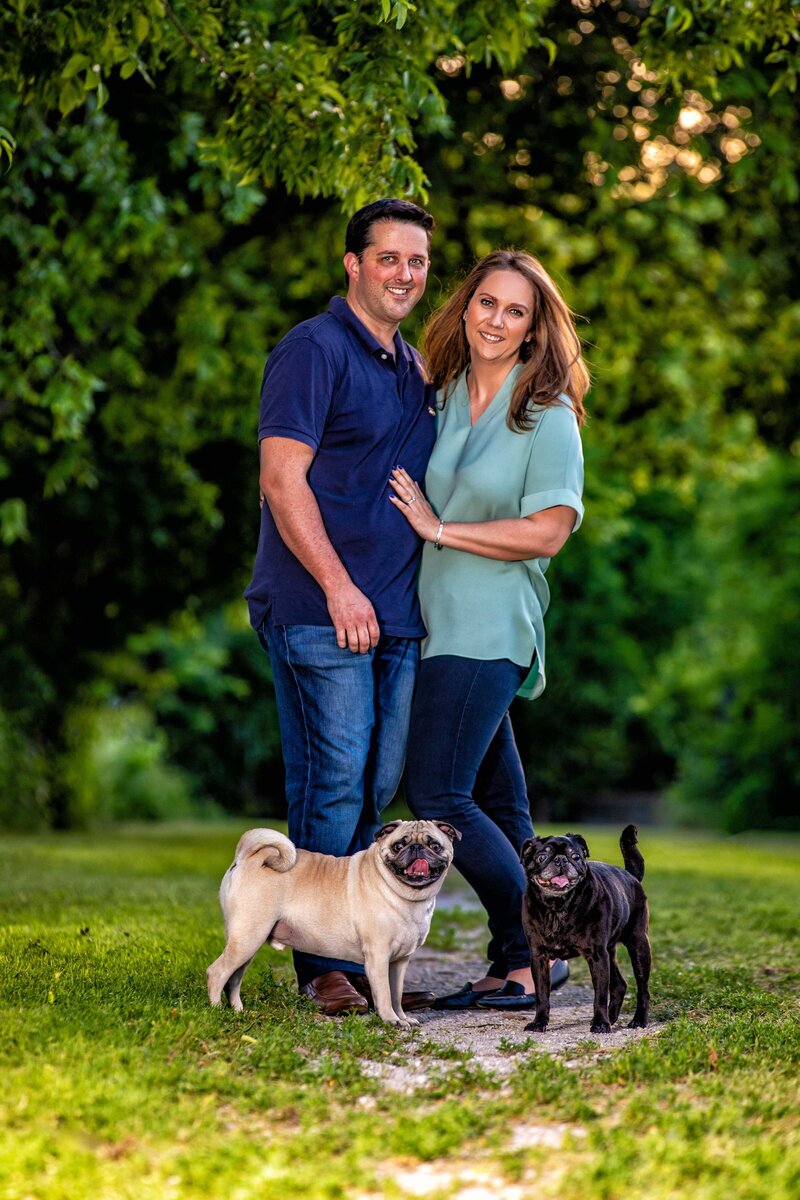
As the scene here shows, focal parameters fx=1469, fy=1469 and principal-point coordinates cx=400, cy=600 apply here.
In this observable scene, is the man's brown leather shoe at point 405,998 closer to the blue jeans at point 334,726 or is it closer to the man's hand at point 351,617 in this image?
the blue jeans at point 334,726

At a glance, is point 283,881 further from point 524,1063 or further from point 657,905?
point 657,905

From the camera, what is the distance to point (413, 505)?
5457 millimetres

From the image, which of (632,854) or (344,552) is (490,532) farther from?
(632,854)

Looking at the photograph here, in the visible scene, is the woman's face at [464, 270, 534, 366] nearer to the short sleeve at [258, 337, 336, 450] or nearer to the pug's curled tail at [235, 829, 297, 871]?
the short sleeve at [258, 337, 336, 450]

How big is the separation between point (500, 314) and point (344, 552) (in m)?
1.08

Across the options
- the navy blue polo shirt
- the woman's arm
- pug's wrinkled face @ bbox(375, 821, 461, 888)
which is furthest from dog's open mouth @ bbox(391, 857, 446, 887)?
the woman's arm

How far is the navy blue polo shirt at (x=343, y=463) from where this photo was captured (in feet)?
17.5

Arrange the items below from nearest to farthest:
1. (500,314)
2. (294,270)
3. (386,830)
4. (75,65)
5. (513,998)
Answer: (386,830) → (500,314) → (513,998) → (75,65) → (294,270)

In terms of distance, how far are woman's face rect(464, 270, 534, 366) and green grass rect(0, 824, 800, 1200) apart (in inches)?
99.6

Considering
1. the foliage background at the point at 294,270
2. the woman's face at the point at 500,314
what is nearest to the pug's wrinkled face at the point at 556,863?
the woman's face at the point at 500,314

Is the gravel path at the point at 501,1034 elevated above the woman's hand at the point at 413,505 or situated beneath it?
situated beneath

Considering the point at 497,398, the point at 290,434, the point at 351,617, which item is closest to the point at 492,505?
the point at 497,398

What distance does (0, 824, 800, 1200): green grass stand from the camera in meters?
3.46

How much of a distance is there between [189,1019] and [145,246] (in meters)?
7.93
